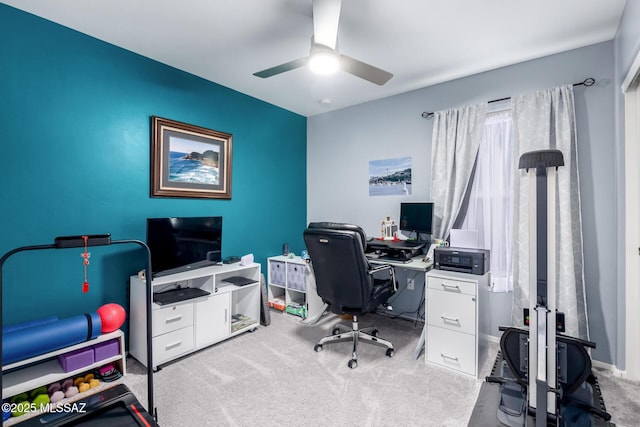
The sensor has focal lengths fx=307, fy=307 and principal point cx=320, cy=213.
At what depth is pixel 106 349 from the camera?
220 centimetres

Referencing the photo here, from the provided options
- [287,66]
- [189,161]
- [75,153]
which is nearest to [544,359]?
[287,66]

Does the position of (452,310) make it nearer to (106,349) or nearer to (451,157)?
(451,157)

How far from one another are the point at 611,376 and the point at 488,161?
6.27 feet

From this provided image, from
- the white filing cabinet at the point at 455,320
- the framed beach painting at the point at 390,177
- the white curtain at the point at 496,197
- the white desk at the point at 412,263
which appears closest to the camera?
the white filing cabinet at the point at 455,320

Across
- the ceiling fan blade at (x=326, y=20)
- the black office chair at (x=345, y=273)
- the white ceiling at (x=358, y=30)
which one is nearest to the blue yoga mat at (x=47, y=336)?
the black office chair at (x=345, y=273)

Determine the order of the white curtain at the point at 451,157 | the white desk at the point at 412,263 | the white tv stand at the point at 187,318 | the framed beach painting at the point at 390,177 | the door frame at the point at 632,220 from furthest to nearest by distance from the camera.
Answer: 1. the framed beach painting at the point at 390,177
2. the white curtain at the point at 451,157
3. the white desk at the point at 412,263
4. the white tv stand at the point at 187,318
5. the door frame at the point at 632,220

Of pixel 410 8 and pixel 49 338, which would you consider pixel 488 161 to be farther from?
pixel 49 338

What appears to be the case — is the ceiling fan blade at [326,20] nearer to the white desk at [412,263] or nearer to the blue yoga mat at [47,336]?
the white desk at [412,263]

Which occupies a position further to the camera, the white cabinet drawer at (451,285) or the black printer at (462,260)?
the black printer at (462,260)

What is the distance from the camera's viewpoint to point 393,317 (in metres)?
3.49

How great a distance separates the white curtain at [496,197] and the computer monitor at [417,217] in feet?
1.36

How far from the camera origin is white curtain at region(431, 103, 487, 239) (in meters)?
2.96


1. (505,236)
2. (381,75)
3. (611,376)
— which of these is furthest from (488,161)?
(611,376)

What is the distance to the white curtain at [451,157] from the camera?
296 centimetres
